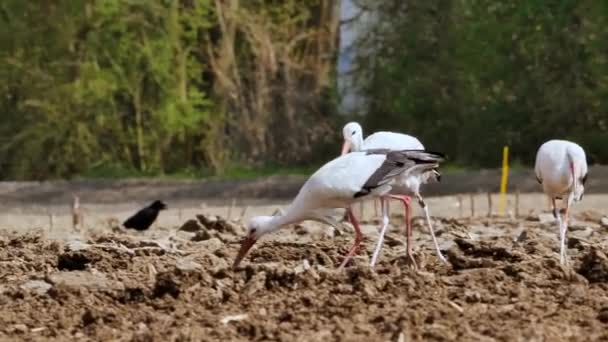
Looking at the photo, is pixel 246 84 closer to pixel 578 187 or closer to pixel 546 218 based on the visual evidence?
pixel 546 218

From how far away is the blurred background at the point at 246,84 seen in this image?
105 ft

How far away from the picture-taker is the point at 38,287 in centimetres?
1055

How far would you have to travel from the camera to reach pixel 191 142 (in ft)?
116

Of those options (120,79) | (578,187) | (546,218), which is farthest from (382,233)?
(120,79)

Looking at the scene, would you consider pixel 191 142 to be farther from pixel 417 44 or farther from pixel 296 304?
pixel 296 304

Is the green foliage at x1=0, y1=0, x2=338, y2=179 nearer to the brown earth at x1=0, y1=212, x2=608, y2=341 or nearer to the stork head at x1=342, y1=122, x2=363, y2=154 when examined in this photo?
the stork head at x1=342, y1=122, x2=363, y2=154

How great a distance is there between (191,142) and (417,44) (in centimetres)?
545

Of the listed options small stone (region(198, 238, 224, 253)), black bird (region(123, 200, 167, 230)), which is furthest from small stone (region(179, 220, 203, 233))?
black bird (region(123, 200, 167, 230))

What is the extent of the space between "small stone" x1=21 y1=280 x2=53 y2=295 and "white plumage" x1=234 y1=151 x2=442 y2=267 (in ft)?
4.32

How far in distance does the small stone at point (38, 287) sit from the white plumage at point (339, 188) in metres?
1.32

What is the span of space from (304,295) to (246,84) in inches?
1025

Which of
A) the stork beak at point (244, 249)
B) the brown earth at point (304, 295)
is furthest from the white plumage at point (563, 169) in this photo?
the stork beak at point (244, 249)

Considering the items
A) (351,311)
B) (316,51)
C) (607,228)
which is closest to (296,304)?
(351,311)

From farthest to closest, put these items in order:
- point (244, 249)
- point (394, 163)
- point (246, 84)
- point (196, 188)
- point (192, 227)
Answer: point (246, 84), point (196, 188), point (192, 227), point (394, 163), point (244, 249)
